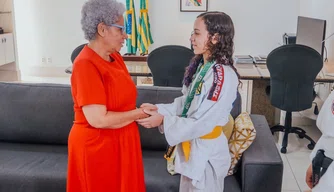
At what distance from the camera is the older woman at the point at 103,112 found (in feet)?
5.67

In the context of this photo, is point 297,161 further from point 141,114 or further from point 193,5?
point 193,5

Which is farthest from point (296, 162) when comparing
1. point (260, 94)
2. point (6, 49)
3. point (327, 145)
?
point (6, 49)

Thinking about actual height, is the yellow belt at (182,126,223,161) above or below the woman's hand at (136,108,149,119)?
below

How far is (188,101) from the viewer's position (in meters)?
1.93

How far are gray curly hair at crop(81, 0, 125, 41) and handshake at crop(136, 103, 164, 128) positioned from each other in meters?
0.44

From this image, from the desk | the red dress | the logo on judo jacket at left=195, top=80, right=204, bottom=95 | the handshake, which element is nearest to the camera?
the red dress

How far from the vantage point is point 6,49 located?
637cm

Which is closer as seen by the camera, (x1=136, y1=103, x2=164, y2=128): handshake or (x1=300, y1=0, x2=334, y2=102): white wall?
(x1=136, y1=103, x2=164, y2=128): handshake

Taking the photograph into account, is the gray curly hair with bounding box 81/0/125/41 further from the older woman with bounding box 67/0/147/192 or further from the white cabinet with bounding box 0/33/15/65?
the white cabinet with bounding box 0/33/15/65

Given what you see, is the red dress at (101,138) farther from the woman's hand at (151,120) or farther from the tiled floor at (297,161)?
the tiled floor at (297,161)

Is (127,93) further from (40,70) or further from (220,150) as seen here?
(40,70)

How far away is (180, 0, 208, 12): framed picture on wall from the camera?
6227 millimetres

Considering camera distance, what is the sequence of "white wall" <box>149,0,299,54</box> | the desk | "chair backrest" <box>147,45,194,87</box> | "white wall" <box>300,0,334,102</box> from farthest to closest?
"white wall" <box>149,0,299,54</box>
"white wall" <box>300,0,334,102</box>
the desk
"chair backrest" <box>147,45,194,87</box>

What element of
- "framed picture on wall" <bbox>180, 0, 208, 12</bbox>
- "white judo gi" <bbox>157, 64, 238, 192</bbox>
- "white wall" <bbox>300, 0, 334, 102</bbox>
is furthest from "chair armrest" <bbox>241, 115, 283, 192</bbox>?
"framed picture on wall" <bbox>180, 0, 208, 12</bbox>
